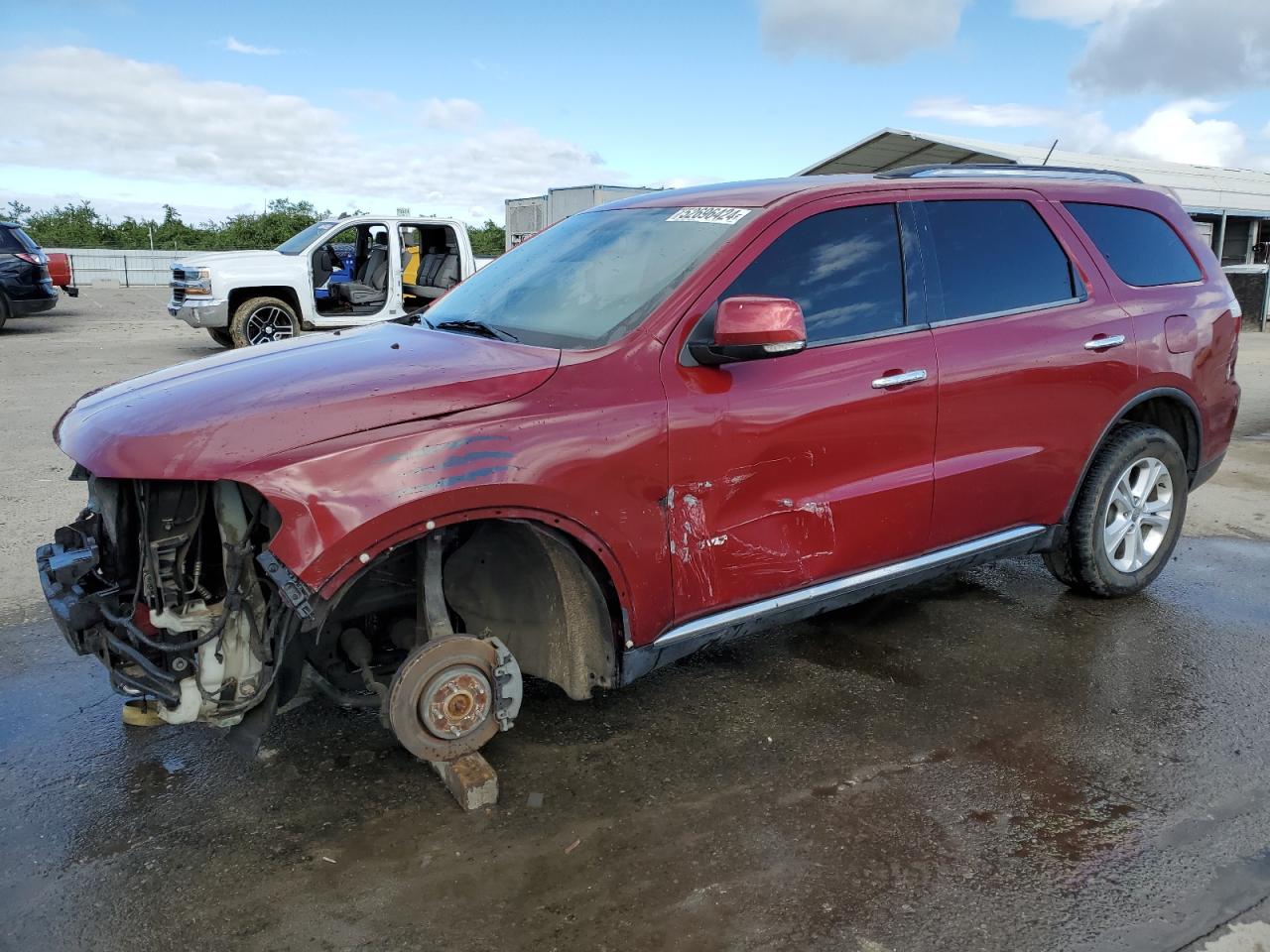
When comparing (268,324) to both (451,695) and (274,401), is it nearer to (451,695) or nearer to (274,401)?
→ (274,401)

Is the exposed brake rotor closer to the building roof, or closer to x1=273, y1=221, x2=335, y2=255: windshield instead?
x1=273, y1=221, x2=335, y2=255: windshield

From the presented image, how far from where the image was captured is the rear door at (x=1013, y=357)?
383cm

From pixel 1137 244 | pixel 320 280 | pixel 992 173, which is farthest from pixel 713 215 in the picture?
pixel 320 280

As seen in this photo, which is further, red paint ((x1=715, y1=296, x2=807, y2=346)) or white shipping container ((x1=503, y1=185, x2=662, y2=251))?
white shipping container ((x1=503, y1=185, x2=662, y2=251))

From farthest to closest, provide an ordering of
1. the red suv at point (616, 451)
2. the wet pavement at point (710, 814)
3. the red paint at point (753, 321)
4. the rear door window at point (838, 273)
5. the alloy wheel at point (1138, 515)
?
the alloy wheel at point (1138, 515)
the rear door window at point (838, 273)
the red paint at point (753, 321)
the red suv at point (616, 451)
the wet pavement at point (710, 814)

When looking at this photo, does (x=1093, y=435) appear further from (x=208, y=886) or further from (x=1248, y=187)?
(x=1248, y=187)

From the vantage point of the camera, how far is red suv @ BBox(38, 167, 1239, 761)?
274 cm

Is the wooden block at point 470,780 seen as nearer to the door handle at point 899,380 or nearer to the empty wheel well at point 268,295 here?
the door handle at point 899,380

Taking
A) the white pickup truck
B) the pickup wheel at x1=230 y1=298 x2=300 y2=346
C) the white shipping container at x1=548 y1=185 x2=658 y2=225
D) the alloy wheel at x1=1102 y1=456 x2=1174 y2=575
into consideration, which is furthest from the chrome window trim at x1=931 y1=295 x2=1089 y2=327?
the white shipping container at x1=548 y1=185 x2=658 y2=225

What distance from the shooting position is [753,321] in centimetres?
304

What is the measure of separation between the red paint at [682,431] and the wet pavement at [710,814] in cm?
56

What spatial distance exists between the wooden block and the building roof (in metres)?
19.6

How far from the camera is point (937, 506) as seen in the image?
3818mm

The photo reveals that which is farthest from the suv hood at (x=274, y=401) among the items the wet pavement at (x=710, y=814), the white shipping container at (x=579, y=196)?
the white shipping container at (x=579, y=196)
